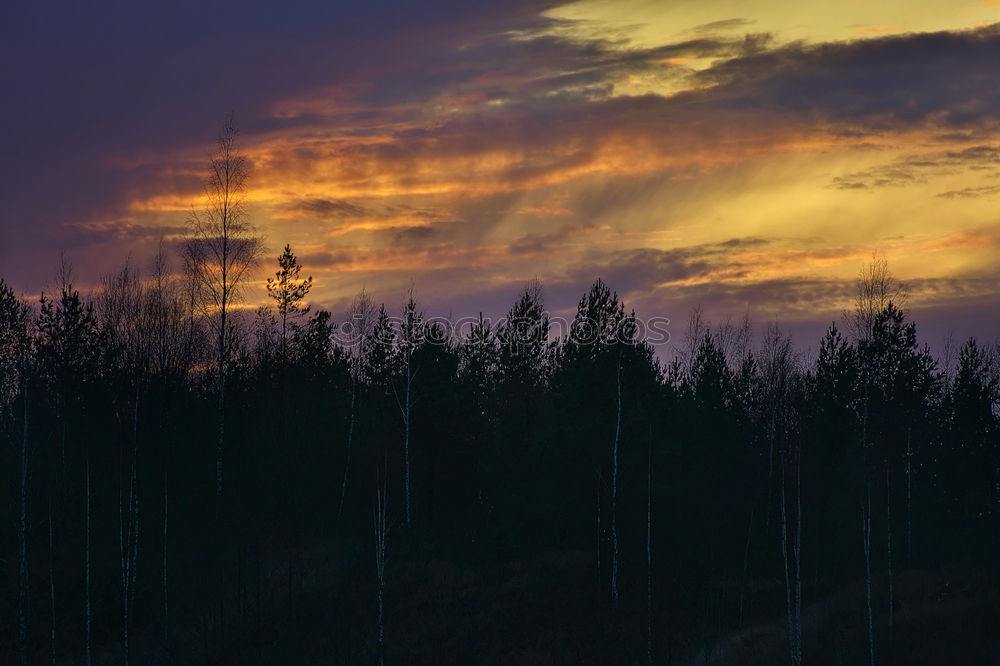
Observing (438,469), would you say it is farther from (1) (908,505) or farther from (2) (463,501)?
(1) (908,505)

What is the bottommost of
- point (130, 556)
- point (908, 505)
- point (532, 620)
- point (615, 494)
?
point (532, 620)

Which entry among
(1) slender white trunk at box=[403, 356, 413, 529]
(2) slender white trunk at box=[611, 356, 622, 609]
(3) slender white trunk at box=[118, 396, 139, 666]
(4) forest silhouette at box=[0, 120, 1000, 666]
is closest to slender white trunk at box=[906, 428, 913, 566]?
(4) forest silhouette at box=[0, 120, 1000, 666]

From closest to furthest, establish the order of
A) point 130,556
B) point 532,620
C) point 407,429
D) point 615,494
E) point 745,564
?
point 532,620
point 615,494
point 130,556
point 745,564
point 407,429

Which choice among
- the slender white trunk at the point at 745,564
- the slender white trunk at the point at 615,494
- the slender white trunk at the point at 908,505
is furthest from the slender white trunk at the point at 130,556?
the slender white trunk at the point at 908,505

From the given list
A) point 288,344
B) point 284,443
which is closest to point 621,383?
point 284,443

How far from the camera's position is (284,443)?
187 ft

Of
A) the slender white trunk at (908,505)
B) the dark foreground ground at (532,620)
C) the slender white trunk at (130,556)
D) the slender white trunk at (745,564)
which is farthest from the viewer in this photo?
the slender white trunk at (908,505)

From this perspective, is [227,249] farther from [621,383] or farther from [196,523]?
[621,383]

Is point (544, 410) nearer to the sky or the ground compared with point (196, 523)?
nearer to the sky

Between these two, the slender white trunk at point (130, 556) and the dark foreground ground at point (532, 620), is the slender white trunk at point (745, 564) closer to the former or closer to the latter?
the dark foreground ground at point (532, 620)

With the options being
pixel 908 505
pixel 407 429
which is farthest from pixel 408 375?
pixel 908 505

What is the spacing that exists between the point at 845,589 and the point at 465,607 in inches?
729

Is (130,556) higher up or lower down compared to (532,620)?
higher up

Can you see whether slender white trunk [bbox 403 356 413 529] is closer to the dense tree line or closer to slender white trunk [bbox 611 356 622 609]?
the dense tree line
